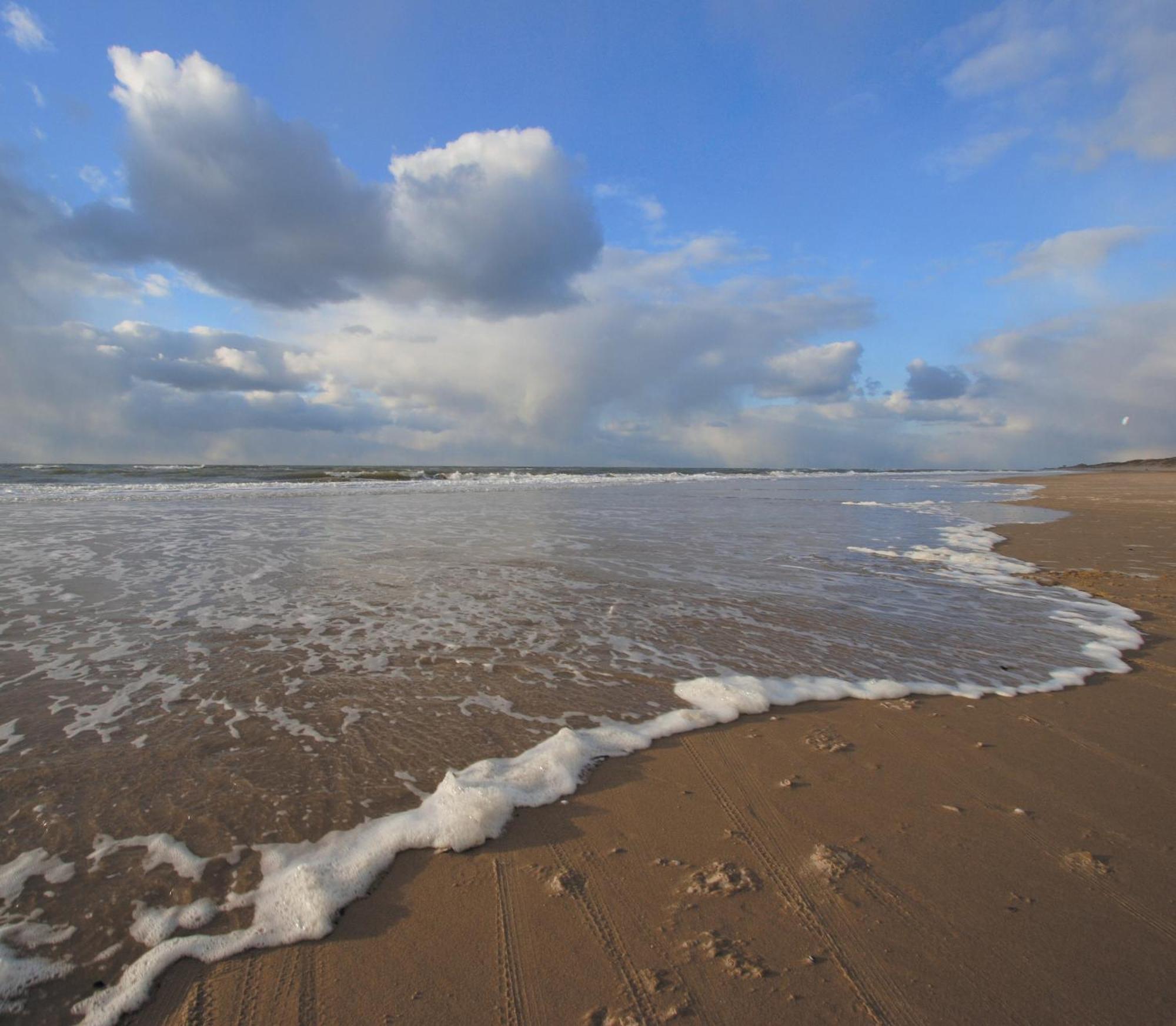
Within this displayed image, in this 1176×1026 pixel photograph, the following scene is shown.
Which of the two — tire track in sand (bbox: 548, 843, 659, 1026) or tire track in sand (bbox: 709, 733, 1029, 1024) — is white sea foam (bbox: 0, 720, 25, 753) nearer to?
tire track in sand (bbox: 548, 843, 659, 1026)

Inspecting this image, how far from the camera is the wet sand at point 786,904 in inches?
77.3

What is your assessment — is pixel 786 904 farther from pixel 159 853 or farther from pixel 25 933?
pixel 25 933

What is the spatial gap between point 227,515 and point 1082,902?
1965 cm

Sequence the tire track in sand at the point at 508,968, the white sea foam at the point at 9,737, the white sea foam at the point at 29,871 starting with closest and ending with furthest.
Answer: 1. the tire track in sand at the point at 508,968
2. the white sea foam at the point at 29,871
3. the white sea foam at the point at 9,737

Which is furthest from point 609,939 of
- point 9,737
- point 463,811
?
point 9,737

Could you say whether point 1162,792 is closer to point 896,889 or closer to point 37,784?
point 896,889

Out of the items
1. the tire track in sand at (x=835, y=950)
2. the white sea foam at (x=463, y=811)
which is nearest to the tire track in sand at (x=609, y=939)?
the white sea foam at (x=463, y=811)

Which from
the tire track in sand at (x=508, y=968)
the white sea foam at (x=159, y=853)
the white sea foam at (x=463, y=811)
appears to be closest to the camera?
the tire track in sand at (x=508, y=968)

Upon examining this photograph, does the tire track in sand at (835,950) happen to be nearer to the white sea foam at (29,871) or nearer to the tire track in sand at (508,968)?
the tire track in sand at (508,968)

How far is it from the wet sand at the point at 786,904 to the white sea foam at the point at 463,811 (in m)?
0.10

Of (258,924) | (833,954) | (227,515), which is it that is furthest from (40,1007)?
(227,515)

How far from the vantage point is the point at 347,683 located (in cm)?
456

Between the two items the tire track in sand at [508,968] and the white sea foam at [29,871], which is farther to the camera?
the white sea foam at [29,871]

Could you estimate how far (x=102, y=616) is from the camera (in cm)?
625
